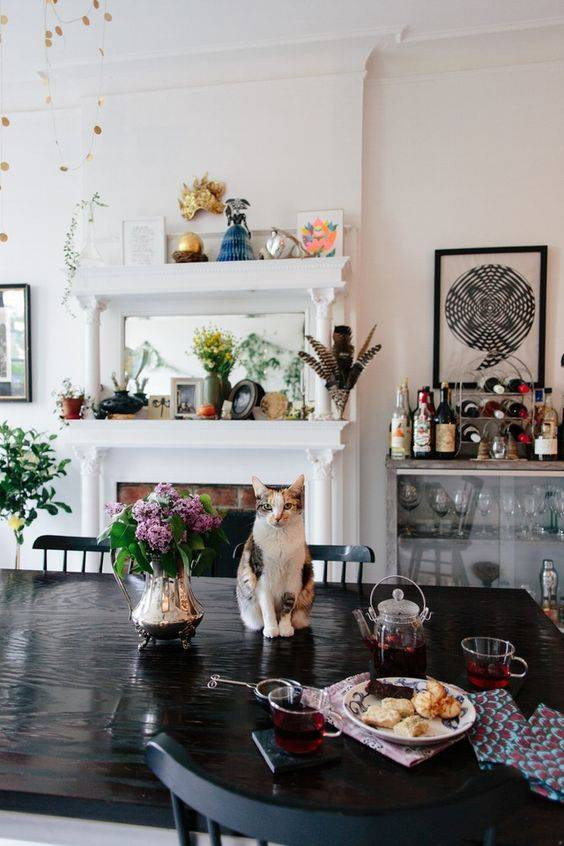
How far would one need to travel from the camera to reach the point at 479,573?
2.79 meters

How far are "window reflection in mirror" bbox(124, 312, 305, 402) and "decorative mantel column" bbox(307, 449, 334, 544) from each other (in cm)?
37

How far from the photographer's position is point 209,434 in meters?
2.94

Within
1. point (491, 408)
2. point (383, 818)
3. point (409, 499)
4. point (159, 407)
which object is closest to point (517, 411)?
point (491, 408)

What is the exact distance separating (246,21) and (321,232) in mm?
1022

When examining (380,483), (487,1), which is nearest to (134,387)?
(380,483)

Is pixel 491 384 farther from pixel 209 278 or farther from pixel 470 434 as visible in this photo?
pixel 209 278

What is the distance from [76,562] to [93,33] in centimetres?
276

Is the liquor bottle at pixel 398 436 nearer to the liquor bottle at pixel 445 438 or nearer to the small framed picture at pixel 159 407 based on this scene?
the liquor bottle at pixel 445 438

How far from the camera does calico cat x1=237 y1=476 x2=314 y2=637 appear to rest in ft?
4.33

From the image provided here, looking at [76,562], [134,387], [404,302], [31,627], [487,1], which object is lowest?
[76,562]

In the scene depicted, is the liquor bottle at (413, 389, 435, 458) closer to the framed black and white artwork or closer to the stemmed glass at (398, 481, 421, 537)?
the stemmed glass at (398, 481, 421, 537)

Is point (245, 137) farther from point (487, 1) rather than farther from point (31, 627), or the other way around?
point (31, 627)

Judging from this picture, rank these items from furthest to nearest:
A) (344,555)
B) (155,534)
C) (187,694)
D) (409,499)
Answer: (409,499) < (344,555) < (155,534) < (187,694)

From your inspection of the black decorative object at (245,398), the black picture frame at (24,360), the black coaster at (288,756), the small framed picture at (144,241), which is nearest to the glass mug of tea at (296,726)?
the black coaster at (288,756)
